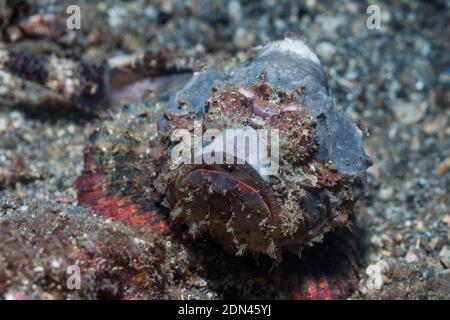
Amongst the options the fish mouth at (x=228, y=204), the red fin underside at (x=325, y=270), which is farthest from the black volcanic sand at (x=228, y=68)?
the fish mouth at (x=228, y=204)

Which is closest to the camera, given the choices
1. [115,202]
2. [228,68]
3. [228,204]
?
[228,204]

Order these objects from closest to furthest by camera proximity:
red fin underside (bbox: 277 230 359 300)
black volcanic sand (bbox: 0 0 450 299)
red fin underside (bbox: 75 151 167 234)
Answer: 1. black volcanic sand (bbox: 0 0 450 299)
2. red fin underside (bbox: 75 151 167 234)
3. red fin underside (bbox: 277 230 359 300)

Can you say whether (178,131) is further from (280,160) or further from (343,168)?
(343,168)

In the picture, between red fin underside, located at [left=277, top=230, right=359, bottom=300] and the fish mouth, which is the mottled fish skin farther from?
the fish mouth

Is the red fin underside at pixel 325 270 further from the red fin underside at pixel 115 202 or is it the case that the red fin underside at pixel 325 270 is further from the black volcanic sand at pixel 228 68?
the red fin underside at pixel 115 202

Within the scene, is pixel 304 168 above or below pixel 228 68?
below

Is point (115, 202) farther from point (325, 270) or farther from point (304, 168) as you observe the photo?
point (325, 270)

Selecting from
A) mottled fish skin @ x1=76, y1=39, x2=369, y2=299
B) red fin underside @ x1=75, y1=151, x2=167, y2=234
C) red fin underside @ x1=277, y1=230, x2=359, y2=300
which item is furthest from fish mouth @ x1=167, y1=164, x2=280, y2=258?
red fin underside @ x1=277, y1=230, x2=359, y2=300

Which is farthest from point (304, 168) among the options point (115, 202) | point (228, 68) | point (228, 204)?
point (115, 202)
